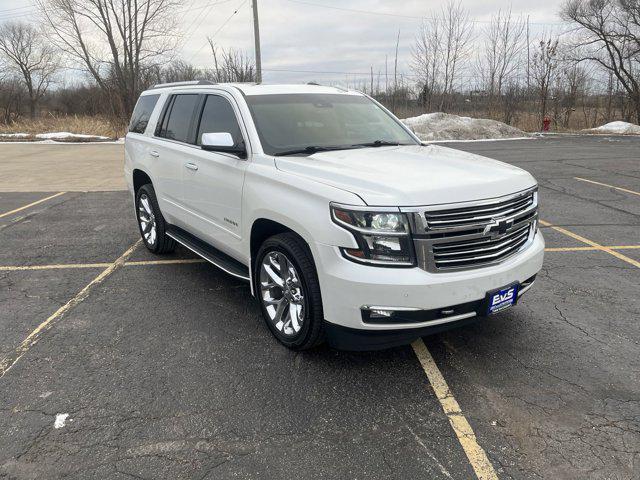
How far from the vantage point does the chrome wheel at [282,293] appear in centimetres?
342

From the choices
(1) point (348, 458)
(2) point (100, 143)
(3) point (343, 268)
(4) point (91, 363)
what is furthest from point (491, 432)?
(2) point (100, 143)

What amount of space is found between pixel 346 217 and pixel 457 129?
25.4 metres

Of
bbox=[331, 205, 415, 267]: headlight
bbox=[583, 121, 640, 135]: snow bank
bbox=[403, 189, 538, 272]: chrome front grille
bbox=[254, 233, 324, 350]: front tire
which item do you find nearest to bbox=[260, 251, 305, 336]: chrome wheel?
bbox=[254, 233, 324, 350]: front tire

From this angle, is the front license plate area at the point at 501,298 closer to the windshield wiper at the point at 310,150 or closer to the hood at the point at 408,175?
the hood at the point at 408,175

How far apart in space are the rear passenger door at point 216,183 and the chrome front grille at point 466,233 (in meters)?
1.63

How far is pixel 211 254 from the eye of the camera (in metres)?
4.57

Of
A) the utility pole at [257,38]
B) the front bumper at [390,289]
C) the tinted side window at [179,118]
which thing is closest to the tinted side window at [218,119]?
the tinted side window at [179,118]

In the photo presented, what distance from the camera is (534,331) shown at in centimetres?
386

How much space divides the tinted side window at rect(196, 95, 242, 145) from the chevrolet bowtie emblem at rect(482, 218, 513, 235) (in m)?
2.10

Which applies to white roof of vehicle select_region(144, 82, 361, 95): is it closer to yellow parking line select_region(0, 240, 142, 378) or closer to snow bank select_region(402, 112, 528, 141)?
yellow parking line select_region(0, 240, 142, 378)

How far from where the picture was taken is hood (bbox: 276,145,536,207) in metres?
2.89

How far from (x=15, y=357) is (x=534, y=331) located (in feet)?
13.1

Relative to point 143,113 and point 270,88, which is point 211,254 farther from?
point 143,113

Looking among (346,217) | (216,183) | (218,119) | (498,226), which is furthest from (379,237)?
(218,119)
